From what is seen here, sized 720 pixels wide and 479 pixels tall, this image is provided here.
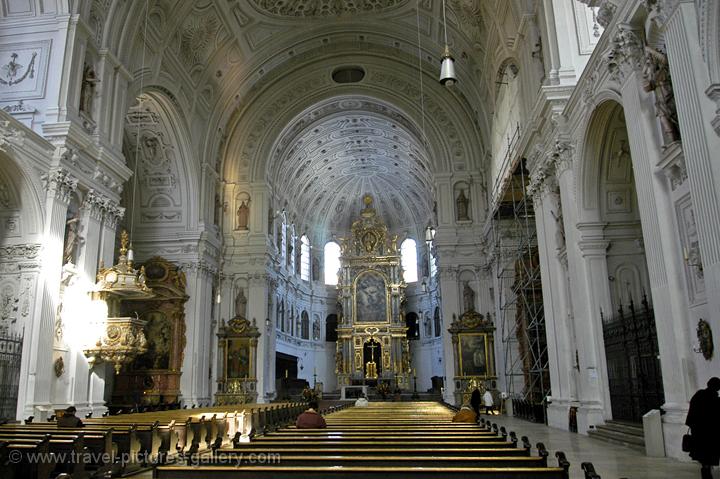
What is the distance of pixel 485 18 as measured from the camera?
61.9 feet

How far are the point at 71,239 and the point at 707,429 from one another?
42.2 feet

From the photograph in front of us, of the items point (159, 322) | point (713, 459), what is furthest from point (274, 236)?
point (713, 459)

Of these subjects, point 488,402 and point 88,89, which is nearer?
point 88,89

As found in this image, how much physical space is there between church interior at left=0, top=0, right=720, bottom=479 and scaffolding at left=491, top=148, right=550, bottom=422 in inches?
5.7

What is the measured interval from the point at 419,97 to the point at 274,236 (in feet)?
30.3

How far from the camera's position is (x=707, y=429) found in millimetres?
5578

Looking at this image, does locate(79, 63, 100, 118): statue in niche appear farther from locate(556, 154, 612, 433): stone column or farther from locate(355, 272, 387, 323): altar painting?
locate(355, 272, 387, 323): altar painting

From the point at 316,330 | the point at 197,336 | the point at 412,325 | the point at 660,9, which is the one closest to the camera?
the point at 660,9

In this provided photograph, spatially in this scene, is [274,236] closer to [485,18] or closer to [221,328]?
[221,328]

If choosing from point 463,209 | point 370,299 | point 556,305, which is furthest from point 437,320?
point 556,305

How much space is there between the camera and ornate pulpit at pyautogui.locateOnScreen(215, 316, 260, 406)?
2362cm

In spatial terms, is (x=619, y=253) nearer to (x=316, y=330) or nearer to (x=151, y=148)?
(x=151, y=148)

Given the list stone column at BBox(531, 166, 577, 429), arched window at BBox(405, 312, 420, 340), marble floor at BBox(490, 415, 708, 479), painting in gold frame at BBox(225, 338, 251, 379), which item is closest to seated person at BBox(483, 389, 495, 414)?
stone column at BBox(531, 166, 577, 429)

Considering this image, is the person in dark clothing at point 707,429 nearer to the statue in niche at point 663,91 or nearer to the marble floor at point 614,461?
the marble floor at point 614,461
